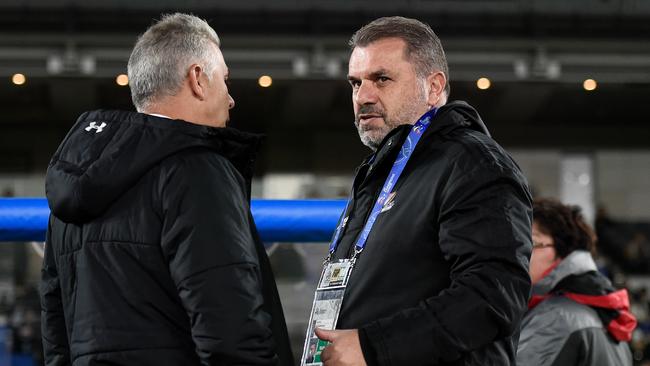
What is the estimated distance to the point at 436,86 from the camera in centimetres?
197

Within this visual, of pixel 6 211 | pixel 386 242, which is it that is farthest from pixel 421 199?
pixel 6 211

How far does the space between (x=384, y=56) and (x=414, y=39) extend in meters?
0.08

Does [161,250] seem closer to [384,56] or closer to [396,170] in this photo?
[396,170]

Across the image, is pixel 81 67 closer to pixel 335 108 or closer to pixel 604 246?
pixel 335 108

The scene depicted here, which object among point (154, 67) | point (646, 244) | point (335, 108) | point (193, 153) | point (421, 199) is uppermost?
point (154, 67)

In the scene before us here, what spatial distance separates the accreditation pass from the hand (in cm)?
6

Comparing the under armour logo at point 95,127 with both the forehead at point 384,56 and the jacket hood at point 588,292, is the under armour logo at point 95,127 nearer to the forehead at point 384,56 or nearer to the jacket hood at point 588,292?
the forehead at point 384,56

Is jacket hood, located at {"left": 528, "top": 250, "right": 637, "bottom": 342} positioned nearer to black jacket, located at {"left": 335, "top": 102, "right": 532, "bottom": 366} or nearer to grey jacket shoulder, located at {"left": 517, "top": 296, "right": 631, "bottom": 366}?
grey jacket shoulder, located at {"left": 517, "top": 296, "right": 631, "bottom": 366}

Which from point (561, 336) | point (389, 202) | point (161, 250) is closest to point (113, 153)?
point (161, 250)

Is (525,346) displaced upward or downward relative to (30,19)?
downward

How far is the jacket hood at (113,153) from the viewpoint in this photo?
172cm

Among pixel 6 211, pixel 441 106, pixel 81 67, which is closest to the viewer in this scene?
pixel 441 106

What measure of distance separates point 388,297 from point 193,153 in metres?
0.47

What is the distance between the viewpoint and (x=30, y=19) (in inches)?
527
